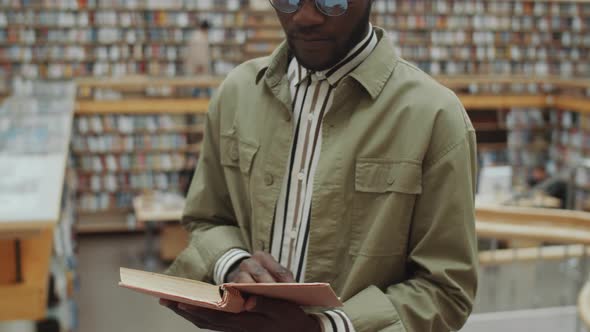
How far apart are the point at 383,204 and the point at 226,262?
306 millimetres

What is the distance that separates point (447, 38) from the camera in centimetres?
1136

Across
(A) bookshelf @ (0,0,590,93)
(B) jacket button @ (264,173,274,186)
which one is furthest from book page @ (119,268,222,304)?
(A) bookshelf @ (0,0,590,93)

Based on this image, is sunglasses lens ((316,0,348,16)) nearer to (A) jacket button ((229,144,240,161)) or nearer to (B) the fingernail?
(A) jacket button ((229,144,240,161))

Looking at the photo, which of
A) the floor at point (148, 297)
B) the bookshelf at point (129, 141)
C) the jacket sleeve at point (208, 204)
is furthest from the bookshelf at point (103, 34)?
the jacket sleeve at point (208, 204)

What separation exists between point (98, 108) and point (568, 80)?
5973 mm

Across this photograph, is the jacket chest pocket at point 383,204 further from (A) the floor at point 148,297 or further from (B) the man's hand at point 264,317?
(A) the floor at point 148,297

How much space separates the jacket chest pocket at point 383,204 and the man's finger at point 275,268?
0.42 ft

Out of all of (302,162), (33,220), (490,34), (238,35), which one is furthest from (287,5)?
(490,34)

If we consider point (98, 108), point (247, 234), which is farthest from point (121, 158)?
point (247, 234)

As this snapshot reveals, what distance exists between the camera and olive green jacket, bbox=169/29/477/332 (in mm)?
1063

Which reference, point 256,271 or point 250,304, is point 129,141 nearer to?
point 256,271

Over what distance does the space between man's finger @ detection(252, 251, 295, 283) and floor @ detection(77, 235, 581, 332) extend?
2.27 m

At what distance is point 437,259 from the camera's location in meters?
1.08

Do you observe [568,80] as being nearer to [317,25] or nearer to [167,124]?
[167,124]
